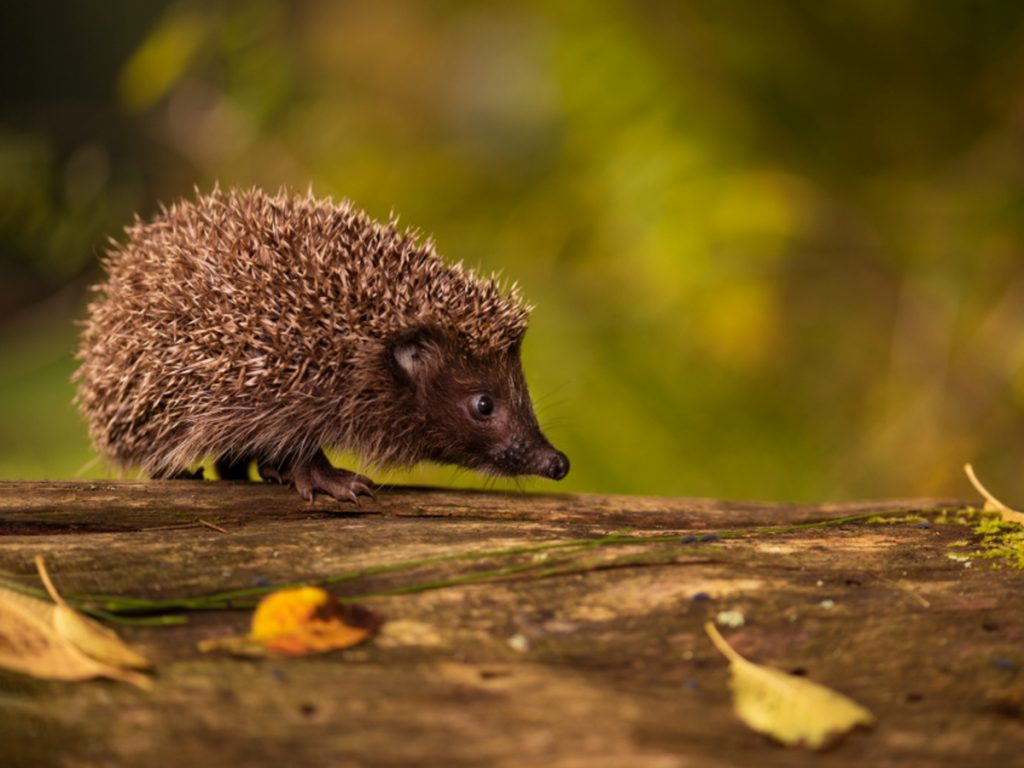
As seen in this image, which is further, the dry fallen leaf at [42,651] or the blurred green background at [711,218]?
the blurred green background at [711,218]

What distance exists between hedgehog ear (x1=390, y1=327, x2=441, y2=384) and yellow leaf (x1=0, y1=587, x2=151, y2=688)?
2516 mm

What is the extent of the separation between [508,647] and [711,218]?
599cm

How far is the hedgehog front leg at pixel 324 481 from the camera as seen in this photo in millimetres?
4848

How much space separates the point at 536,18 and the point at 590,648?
29.7 feet

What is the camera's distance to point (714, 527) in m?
4.76

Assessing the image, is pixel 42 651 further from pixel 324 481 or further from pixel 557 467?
pixel 557 467

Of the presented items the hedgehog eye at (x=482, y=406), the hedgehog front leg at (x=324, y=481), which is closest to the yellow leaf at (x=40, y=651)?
the hedgehog front leg at (x=324, y=481)

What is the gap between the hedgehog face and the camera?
18.0 ft

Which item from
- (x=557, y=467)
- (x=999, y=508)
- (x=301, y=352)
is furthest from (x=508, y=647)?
(x=999, y=508)

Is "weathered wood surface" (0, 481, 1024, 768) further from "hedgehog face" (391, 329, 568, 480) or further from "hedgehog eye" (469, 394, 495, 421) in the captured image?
"hedgehog eye" (469, 394, 495, 421)

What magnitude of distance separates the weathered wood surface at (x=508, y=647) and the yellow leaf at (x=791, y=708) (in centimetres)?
4

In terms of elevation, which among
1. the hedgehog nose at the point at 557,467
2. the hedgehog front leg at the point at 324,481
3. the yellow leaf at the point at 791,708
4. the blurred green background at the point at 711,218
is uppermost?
the blurred green background at the point at 711,218

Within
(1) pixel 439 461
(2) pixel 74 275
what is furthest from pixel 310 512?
(2) pixel 74 275

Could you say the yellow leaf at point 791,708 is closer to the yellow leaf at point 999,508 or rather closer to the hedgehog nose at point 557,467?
the yellow leaf at point 999,508
